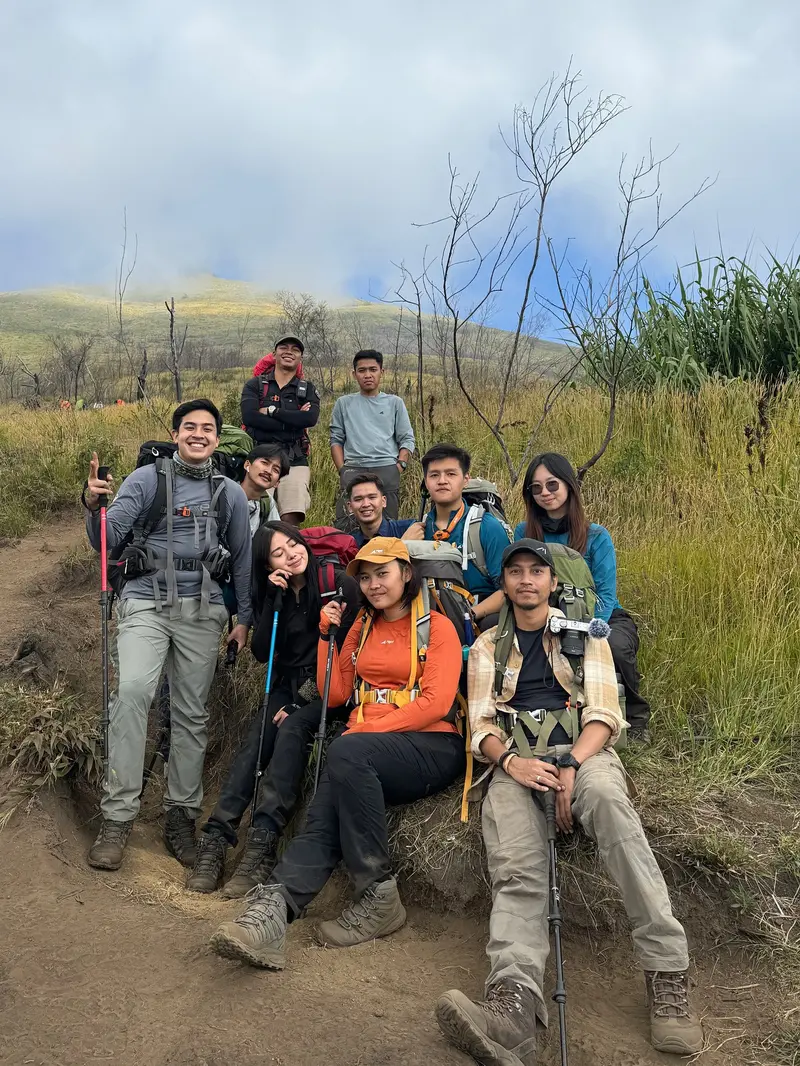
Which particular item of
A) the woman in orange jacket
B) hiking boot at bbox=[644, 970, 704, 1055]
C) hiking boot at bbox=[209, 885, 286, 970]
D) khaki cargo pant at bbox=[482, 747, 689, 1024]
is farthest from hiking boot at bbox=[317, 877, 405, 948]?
hiking boot at bbox=[644, 970, 704, 1055]

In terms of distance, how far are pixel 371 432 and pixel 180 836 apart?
12.2 feet

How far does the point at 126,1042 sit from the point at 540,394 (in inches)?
376

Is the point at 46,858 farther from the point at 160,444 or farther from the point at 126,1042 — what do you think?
the point at 160,444

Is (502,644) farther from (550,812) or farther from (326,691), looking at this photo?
(326,691)

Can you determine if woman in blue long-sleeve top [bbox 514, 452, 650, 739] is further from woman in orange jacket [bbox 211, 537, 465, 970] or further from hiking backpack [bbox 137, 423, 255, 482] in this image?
hiking backpack [bbox 137, 423, 255, 482]

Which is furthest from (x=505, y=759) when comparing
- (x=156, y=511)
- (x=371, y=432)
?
(x=371, y=432)

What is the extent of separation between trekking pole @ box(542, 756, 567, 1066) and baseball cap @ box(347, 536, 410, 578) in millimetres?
1234

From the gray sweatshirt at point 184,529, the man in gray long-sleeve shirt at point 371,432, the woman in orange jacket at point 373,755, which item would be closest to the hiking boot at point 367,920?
the woman in orange jacket at point 373,755

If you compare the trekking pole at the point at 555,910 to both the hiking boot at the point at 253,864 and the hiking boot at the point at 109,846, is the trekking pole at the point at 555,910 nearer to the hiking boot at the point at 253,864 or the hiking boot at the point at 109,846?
the hiking boot at the point at 253,864

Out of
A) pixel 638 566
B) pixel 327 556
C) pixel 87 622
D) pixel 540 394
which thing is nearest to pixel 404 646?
pixel 327 556

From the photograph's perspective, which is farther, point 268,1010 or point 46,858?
point 46,858

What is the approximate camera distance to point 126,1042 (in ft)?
9.91

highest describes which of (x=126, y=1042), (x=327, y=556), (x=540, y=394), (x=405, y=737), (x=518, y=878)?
(x=540, y=394)

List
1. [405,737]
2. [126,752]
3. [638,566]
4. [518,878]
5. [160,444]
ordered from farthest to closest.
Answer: [638,566] < [160,444] < [126,752] < [405,737] < [518,878]
